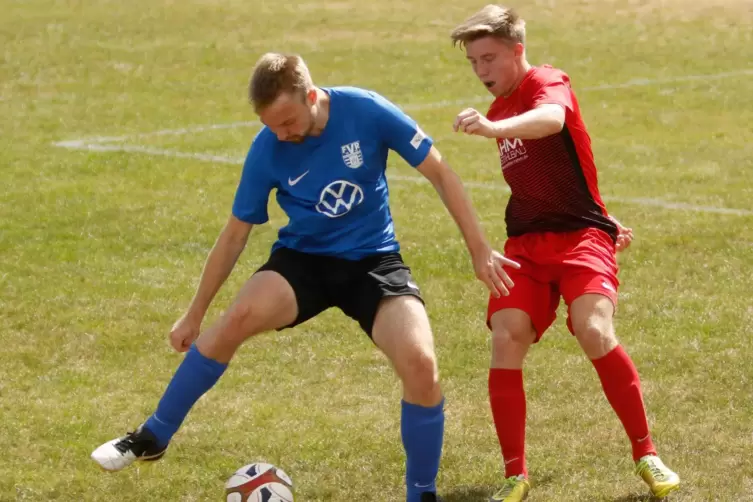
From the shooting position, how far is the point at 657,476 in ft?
17.9

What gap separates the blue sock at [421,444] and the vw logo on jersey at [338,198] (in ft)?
2.86

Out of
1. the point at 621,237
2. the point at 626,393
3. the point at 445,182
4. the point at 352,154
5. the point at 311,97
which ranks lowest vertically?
the point at 626,393

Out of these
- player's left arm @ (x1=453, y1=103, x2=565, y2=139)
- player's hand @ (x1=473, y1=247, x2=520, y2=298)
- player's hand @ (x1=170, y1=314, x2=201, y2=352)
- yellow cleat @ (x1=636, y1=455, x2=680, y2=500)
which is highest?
player's left arm @ (x1=453, y1=103, x2=565, y2=139)

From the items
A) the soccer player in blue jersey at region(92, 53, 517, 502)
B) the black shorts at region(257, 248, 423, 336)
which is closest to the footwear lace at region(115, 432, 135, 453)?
the soccer player in blue jersey at region(92, 53, 517, 502)

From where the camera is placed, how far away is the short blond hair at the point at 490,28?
564 cm

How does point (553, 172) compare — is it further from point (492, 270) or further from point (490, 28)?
point (492, 270)

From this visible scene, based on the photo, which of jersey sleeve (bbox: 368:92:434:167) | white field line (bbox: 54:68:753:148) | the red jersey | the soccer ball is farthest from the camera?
white field line (bbox: 54:68:753:148)

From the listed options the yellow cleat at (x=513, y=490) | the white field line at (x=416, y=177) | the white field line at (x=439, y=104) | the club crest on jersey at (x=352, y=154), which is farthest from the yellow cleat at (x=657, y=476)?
the white field line at (x=439, y=104)

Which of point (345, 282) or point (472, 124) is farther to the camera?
point (345, 282)

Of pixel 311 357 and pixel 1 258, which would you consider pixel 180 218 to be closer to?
pixel 1 258

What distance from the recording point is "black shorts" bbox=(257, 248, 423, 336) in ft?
17.8

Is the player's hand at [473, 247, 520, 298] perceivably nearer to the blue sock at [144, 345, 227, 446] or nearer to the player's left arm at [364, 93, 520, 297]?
the player's left arm at [364, 93, 520, 297]

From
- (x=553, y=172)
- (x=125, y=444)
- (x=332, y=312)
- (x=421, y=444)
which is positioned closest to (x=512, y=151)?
(x=553, y=172)

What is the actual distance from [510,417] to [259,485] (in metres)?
1.14
